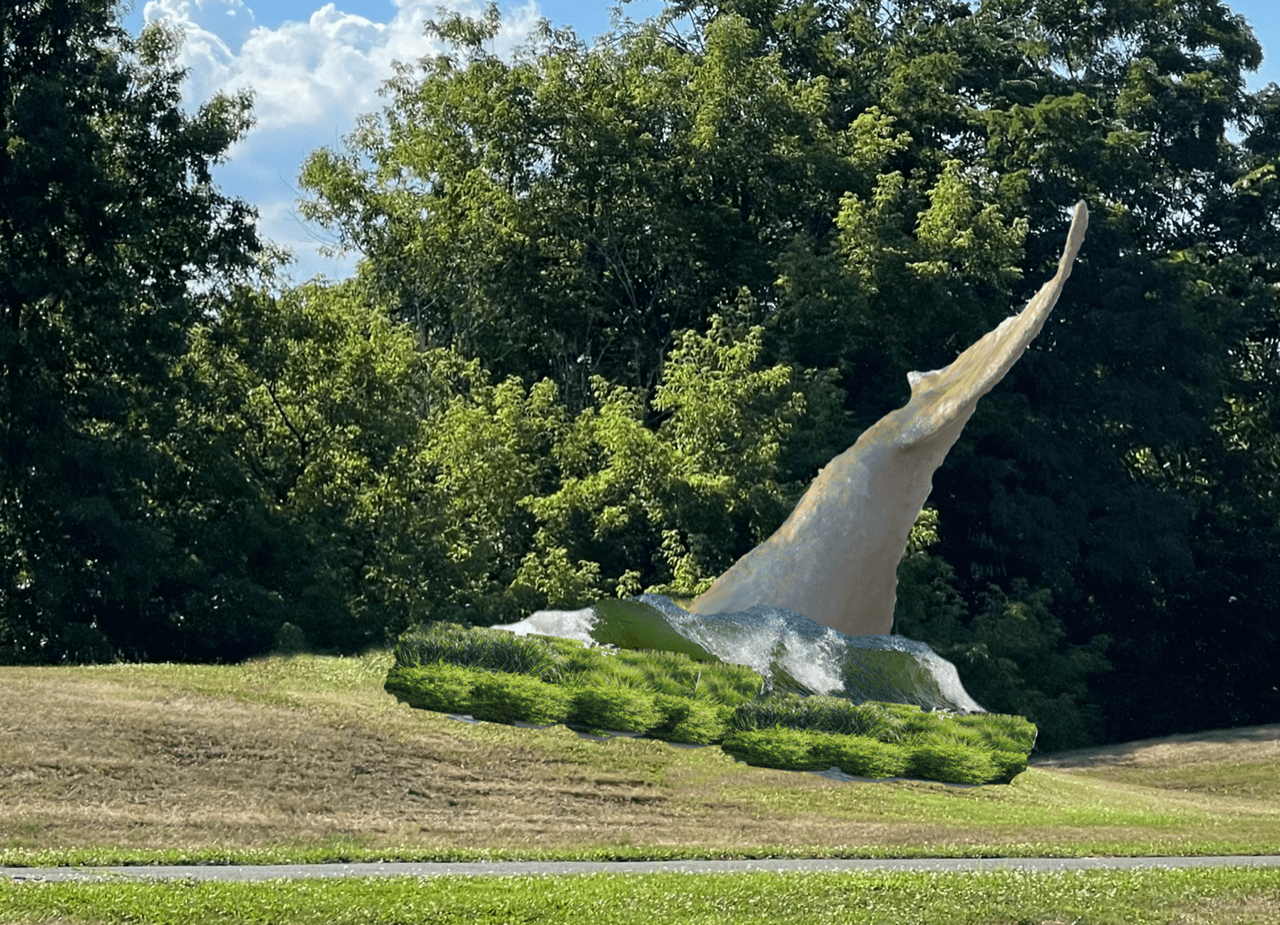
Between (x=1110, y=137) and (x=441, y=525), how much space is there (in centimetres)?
1571

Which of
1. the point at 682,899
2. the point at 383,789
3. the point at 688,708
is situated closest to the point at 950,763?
the point at 688,708

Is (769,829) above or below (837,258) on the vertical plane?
below

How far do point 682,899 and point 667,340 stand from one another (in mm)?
21356

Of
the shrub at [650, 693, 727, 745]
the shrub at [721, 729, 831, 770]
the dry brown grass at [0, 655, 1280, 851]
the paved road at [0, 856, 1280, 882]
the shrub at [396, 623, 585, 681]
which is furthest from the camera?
the shrub at [396, 623, 585, 681]

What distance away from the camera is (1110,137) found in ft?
105

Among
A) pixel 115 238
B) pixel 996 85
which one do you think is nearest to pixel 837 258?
pixel 996 85

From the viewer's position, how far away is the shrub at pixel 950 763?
1623 cm

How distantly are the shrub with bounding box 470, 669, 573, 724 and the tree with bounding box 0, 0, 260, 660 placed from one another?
8.12 m

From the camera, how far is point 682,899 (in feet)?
32.9

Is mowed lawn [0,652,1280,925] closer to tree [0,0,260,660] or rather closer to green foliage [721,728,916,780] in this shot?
green foliage [721,728,916,780]

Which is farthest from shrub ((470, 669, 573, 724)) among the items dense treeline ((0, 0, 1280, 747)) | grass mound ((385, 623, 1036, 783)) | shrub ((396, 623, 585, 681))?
dense treeline ((0, 0, 1280, 747))

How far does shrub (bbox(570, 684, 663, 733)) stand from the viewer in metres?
15.7

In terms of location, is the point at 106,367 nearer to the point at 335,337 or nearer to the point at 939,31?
the point at 335,337

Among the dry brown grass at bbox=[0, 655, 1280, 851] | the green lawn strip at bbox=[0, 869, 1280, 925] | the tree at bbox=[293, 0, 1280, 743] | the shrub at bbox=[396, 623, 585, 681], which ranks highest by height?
the tree at bbox=[293, 0, 1280, 743]
